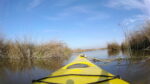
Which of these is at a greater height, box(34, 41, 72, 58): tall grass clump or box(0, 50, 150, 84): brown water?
box(34, 41, 72, 58): tall grass clump

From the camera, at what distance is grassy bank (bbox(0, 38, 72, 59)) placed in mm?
15141

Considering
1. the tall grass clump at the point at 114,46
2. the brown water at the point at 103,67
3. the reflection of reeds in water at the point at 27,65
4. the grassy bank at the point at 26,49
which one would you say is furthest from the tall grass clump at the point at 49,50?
the tall grass clump at the point at 114,46

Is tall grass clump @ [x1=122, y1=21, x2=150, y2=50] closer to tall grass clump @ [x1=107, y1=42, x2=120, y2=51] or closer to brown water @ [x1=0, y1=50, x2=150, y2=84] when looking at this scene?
tall grass clump @ [x1=107, y1=42, x2=120, y2=51]

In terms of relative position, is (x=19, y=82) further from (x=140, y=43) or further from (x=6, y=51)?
(x=140, y=43)

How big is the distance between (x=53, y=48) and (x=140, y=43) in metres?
13.6

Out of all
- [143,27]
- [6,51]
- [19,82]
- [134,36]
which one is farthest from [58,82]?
[134,36]

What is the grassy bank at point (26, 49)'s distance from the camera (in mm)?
15141

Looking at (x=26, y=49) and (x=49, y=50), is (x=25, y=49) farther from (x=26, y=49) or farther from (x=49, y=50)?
(x=49, y=50)

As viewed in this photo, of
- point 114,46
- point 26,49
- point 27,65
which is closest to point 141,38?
point 114,46

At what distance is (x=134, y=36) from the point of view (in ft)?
72.5

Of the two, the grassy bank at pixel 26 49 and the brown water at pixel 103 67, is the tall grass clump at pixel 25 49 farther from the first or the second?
the brown water at pixel 103 67

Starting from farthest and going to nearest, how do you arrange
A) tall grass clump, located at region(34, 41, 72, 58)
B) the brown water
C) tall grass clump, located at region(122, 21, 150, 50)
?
tall grass clump, located at region(122, 21, 150, 50) → tall grass clump, located at region(34, 41, 72, 58) → the brown water

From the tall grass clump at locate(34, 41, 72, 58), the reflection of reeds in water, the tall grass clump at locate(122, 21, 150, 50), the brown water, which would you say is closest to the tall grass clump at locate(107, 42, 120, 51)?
the tall grass clump at locate(122, 21, 150, 50)

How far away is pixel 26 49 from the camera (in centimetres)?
1516
